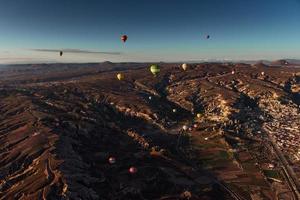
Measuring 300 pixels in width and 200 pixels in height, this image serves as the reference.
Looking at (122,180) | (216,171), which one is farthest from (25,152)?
(216,171)

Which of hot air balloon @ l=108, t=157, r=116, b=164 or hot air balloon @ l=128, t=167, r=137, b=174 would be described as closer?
hot air balloon @ l=128, t=167, r=137, b=174

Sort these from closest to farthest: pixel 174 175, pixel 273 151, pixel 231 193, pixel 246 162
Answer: pixel 231 193 → pixel 174 175 → pixel 246 162 → pixel 273 151

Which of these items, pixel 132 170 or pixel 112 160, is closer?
pixel 132 170

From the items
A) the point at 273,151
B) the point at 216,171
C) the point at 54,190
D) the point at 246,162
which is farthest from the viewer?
the point at 273,151

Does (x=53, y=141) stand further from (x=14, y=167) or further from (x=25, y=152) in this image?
(x=14, y=167)

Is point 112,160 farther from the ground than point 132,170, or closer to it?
farther from the ground

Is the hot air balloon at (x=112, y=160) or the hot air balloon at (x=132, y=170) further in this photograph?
the hot air balloon at (x=112, y=160)

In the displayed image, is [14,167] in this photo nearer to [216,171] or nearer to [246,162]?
[216,171]

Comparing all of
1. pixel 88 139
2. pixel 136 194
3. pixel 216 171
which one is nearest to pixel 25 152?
pixel 88 139

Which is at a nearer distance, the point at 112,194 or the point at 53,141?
the point at 112,194
